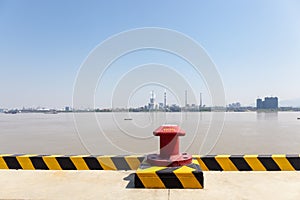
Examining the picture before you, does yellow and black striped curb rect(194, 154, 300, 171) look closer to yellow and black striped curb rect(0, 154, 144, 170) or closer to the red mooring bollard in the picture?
the red mooring bollard

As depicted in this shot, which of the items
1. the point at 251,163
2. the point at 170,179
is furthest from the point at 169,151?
the point at 251,163

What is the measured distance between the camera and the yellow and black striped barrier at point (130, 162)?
3865mm

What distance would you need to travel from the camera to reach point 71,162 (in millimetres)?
4078

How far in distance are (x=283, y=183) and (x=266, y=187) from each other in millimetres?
321

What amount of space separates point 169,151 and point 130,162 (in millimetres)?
879

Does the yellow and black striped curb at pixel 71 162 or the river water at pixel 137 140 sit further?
the river water at pixel 137 140

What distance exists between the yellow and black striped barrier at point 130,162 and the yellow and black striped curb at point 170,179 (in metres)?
0.89

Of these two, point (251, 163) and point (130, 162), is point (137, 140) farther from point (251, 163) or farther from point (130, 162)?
point (251, 163)

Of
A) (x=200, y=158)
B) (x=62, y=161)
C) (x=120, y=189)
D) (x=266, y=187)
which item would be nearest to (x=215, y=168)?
(x=200, y=158)

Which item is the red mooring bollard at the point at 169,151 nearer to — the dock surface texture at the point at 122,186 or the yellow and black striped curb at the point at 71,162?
the dock surface texture at the point at 122,186

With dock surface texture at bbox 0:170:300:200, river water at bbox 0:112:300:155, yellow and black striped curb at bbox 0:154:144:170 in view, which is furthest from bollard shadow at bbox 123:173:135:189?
→ river water at bbox 0:112:300:155

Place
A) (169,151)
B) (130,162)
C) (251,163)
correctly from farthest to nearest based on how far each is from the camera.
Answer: (130,162) → (251,163) → (169,151)

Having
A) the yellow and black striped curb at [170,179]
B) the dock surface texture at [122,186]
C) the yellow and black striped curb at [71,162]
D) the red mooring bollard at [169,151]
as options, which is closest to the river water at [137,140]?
the yellow and black striped curb at [71,162]

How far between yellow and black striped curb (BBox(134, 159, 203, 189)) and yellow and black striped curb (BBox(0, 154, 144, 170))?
91 centimetres
